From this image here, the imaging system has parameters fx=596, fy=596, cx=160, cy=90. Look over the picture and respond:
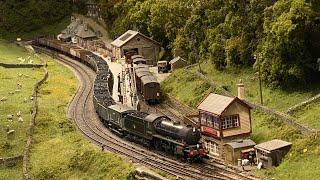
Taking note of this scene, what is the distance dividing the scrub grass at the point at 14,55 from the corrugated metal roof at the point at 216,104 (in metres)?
55.7

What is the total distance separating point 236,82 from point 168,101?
8.92 meters

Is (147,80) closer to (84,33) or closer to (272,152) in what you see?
(272,152)

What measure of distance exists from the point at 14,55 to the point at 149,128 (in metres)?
62.4

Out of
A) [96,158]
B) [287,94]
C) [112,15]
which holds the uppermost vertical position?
[112,15]

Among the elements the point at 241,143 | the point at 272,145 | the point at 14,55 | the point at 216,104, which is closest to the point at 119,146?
the point at 216,104

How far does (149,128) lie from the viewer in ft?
171

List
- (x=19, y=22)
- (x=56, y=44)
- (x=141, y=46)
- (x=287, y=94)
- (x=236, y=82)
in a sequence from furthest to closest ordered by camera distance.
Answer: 1. (x=19, y=22)
2. (x=56, y=44)
3. (x=141, y=46)
4. (x=236, y=82)
5. (x=287, y=94)

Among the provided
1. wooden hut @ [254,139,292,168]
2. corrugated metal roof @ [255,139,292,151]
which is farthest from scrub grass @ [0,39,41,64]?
wooden hut @ [254,139,292,168]

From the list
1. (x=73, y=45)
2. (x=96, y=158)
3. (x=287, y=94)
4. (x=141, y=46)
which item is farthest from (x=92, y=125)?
(x=73, y=45)

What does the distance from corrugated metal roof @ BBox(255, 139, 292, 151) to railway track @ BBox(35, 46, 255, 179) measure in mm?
3159

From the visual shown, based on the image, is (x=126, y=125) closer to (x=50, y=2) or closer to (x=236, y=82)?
(x=236, y=82)

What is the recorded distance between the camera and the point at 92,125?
64.9m

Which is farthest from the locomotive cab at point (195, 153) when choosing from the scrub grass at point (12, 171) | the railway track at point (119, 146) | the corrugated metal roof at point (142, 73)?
the corrugated metal roof at point (142, 73)

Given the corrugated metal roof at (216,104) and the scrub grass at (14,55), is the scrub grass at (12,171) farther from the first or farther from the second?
the scrub grass at (14,55)
